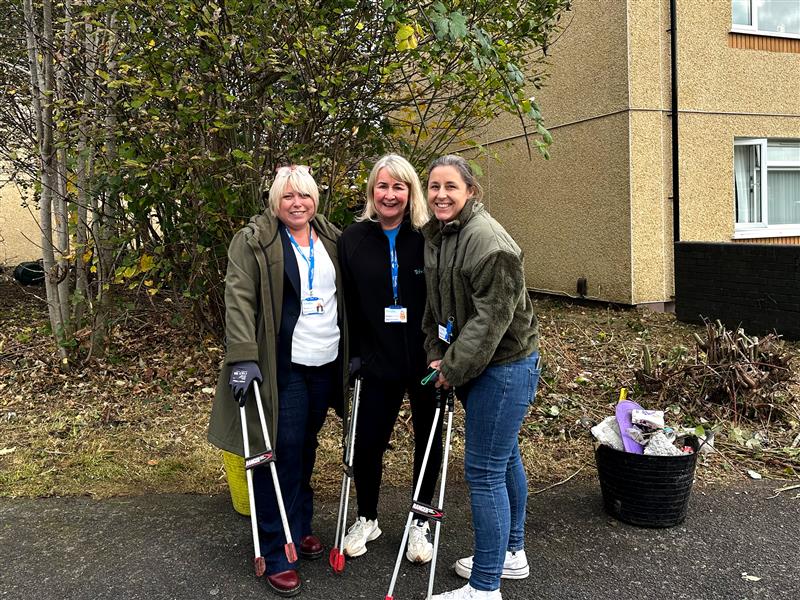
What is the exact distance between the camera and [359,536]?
3463 mm

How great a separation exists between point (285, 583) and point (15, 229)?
1188 centimetres

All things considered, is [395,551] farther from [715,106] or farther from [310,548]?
[715,106]

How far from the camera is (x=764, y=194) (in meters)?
9.41

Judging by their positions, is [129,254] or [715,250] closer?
[129,254]

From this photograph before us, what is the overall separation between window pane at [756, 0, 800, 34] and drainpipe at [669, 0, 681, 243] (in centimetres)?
165

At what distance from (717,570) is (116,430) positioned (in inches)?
161

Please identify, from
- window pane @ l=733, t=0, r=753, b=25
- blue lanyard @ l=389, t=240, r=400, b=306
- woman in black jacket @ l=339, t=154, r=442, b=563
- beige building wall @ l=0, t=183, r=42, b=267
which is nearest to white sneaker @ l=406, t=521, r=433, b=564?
woman in black jacket @ l=339, t=154, r=442, b=563

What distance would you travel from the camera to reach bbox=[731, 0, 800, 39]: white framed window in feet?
30.2

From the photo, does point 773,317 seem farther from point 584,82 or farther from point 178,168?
point 178,168

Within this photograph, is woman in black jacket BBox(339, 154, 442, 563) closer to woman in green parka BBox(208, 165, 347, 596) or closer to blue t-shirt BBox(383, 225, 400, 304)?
blue t-shirt BBox(383, 225, 400, 304)

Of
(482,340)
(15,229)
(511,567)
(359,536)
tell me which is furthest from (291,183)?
(15,229)

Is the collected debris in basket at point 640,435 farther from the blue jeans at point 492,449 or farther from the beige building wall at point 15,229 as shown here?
the beige building wall at point 15,229

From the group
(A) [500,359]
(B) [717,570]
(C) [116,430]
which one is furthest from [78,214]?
(B) [717,570]

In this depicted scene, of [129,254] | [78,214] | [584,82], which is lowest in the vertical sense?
[129,254]
